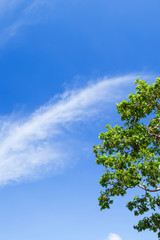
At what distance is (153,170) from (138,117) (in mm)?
5684

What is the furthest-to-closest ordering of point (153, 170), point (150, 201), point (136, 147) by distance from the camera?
point (136, 147)
point (150, 201)
point (153, 170)

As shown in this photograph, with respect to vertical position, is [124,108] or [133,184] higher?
[124,108]

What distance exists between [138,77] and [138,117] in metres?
3.49

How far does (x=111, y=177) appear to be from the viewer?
2127 centimetres

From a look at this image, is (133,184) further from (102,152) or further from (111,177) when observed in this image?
(102,152)

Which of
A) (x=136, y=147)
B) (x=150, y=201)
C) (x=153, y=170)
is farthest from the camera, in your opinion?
(x=136, y=147)

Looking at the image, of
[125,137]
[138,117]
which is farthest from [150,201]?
[138,117]

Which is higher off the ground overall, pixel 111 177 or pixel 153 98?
pixel 153 98

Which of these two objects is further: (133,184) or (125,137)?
(125,137)

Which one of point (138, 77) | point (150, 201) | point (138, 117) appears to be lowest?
point (150, 201)

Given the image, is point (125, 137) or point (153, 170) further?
point (125, 137)

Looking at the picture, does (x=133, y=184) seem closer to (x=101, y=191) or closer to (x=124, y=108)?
(x=101, y=191)

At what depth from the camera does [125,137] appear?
2256 cm

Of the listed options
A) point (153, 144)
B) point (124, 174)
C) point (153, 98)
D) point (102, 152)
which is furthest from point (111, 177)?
point (153, 98)
